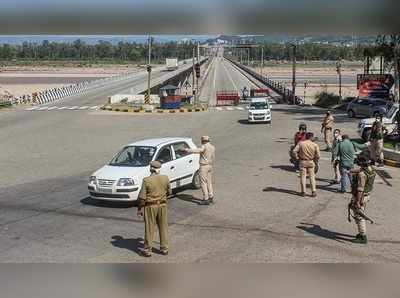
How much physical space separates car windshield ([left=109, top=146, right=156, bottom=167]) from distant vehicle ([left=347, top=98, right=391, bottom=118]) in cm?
2424

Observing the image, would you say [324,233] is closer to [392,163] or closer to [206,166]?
[206,166]

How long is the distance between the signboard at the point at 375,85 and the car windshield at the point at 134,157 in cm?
3426

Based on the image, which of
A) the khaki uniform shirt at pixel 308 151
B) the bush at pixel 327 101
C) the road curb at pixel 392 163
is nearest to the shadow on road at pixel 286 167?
the road curb at pixel 392 163

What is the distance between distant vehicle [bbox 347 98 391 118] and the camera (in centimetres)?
3644

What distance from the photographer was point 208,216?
41.1ft

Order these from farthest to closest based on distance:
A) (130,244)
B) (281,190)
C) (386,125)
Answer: (386,125) < (281,190) < (130,244)

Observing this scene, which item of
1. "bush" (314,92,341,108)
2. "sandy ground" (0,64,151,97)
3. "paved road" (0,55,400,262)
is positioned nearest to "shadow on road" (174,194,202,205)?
"paved road" (0,55,400,262)

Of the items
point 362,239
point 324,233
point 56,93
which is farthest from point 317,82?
point 362,239

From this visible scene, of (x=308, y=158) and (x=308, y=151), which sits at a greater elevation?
(x=308, y=151)

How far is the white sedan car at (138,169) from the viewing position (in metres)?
13.4

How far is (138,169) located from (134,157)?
961 millimetres
